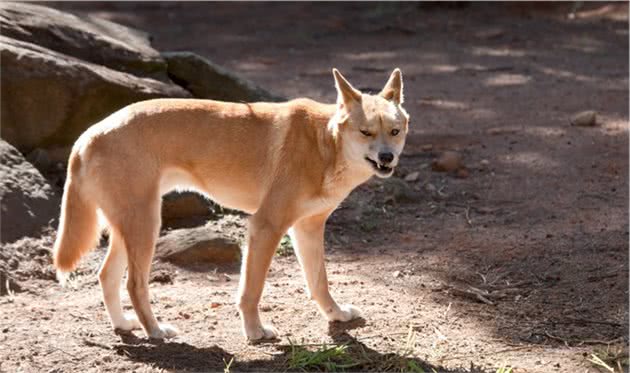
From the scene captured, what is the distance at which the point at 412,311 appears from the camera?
6.31 metres

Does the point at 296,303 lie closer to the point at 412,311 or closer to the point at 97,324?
the point at 412,311

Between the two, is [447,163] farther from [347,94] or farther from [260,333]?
[260,333]

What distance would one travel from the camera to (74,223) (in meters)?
5.70

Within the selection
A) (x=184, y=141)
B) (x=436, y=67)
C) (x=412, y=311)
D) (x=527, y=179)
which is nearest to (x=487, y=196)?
(x=527, y=179)

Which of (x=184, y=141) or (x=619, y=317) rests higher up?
(x=184, y=141)

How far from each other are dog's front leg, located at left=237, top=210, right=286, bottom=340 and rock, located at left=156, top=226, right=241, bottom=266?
57.8 inches

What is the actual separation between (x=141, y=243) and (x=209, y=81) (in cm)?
369

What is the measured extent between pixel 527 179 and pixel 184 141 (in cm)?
432

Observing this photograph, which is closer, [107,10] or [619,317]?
[619,317]

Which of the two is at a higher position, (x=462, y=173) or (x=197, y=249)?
(x=197, y=249)

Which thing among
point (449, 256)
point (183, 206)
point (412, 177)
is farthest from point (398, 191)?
point (183, 206)

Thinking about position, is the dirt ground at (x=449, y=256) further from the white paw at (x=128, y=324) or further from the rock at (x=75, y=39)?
the rock at (x=75, y=39)

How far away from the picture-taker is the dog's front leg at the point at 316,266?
6125mm

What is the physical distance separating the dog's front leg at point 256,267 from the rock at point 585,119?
225 inches
